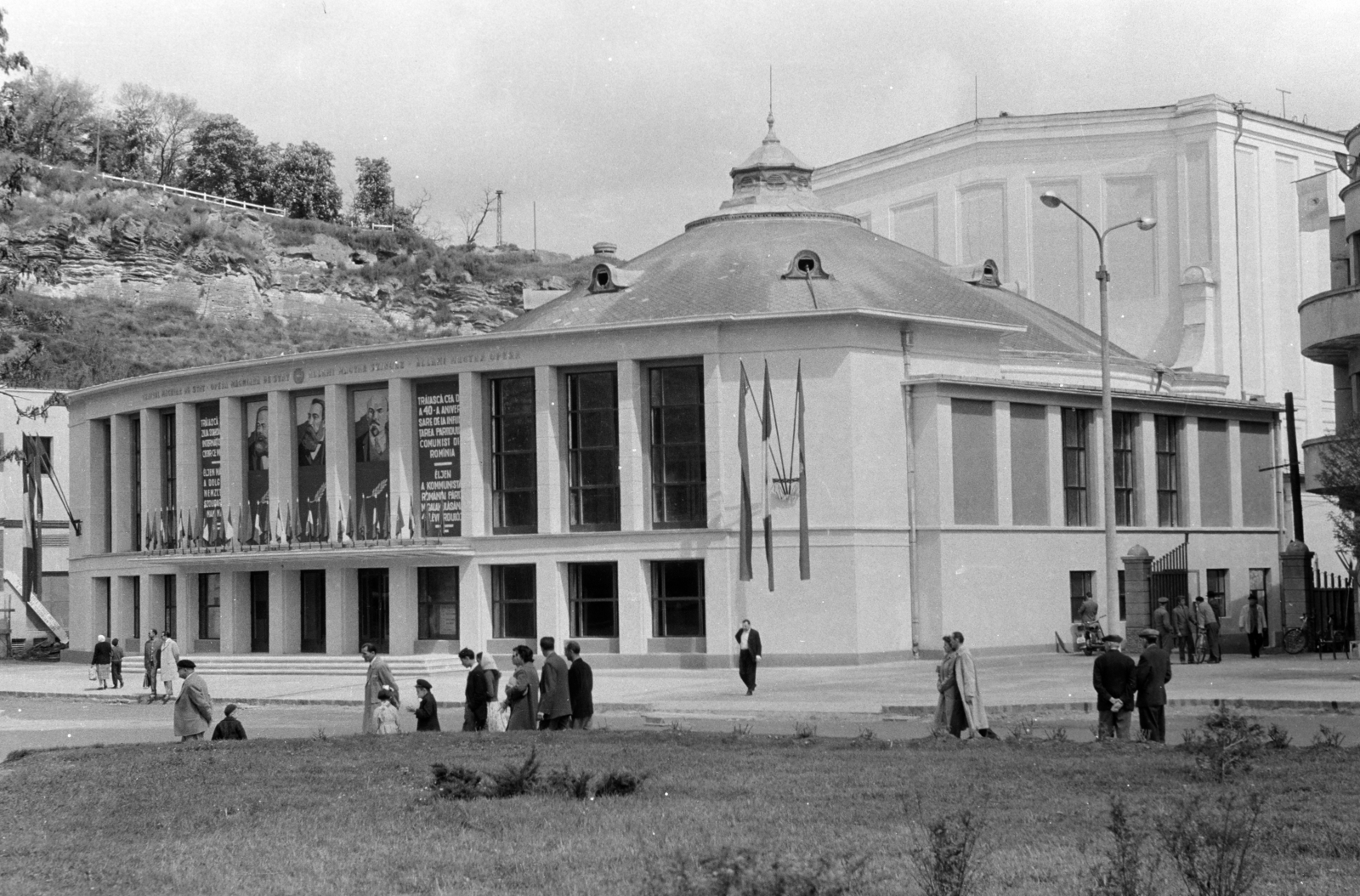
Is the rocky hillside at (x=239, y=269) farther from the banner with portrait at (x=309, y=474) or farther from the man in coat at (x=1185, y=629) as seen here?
the man in coat at (x=1185, y=629)

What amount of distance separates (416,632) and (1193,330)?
108ft

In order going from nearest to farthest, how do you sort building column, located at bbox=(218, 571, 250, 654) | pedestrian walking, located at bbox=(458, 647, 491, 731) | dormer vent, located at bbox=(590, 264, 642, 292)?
pedestrian walking, located at bbox=(458, 647, 491, 731)
dormer vent, located at bbox=(590, 264, 642, 292)
building column, located at bbox=(218, 571, 250, 654)

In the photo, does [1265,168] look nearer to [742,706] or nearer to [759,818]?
[742,706]

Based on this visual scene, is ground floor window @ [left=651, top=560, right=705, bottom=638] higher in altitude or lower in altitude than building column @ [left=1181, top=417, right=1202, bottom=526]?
lower

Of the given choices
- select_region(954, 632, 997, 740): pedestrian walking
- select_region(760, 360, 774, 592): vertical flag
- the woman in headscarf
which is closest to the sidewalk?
select_region(760, 360, 774, 592): vertical flag

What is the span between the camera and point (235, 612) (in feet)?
176

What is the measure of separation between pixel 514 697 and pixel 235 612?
114ft

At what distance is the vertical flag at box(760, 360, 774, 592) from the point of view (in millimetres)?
43781

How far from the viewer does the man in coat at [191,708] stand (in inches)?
848

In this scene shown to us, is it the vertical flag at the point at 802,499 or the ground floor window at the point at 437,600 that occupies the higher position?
the vertical flag at the point at 802,499

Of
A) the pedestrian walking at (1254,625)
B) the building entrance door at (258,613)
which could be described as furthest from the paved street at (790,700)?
the building entrance door at (258,613)

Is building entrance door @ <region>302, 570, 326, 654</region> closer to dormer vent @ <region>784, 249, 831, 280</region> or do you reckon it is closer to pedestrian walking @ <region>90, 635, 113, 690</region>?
pedestrian walking @ <region>90, 635, 113, 690</region>

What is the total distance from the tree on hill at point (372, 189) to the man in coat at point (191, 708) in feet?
409

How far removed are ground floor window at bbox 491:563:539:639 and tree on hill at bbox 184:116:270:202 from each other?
94.6 metres
